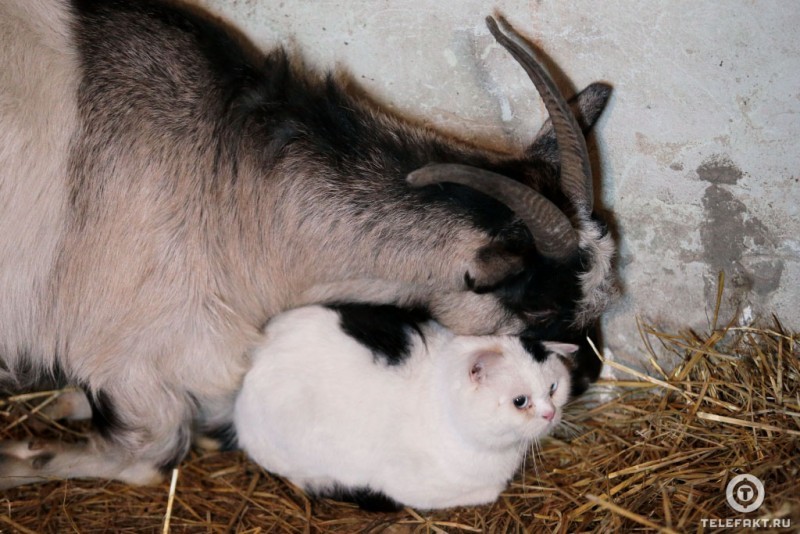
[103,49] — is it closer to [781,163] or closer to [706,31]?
[706,31]

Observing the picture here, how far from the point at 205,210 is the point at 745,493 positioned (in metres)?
1.90

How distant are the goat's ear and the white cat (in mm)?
644

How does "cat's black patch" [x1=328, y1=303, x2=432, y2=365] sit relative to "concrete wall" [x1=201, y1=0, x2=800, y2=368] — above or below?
below

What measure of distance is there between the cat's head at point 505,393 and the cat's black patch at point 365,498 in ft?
1.40

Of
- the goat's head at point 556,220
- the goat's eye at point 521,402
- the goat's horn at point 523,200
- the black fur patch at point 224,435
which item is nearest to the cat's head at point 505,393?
the goat's eye at point 521,402

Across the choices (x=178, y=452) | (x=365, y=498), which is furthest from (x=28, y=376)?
(x=365, y=498)

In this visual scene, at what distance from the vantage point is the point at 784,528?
216cm

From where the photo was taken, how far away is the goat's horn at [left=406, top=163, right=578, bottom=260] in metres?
2.19

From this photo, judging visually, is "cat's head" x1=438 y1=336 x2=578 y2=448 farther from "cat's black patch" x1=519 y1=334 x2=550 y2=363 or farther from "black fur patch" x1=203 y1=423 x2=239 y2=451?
"black fur patch" x1=203 y1=423 x2=239 y2=451

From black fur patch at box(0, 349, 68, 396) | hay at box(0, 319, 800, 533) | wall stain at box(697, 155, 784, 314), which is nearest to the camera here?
hay at box(0, 319, 800, 533)

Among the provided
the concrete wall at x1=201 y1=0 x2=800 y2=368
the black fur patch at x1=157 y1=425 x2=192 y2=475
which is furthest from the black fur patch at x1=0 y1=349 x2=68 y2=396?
the concrete wall at x1=201 y1=0 x2=800 y2=368

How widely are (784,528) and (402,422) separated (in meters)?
1.12

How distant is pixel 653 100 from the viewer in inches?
104

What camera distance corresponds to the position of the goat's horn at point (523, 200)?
219cm
